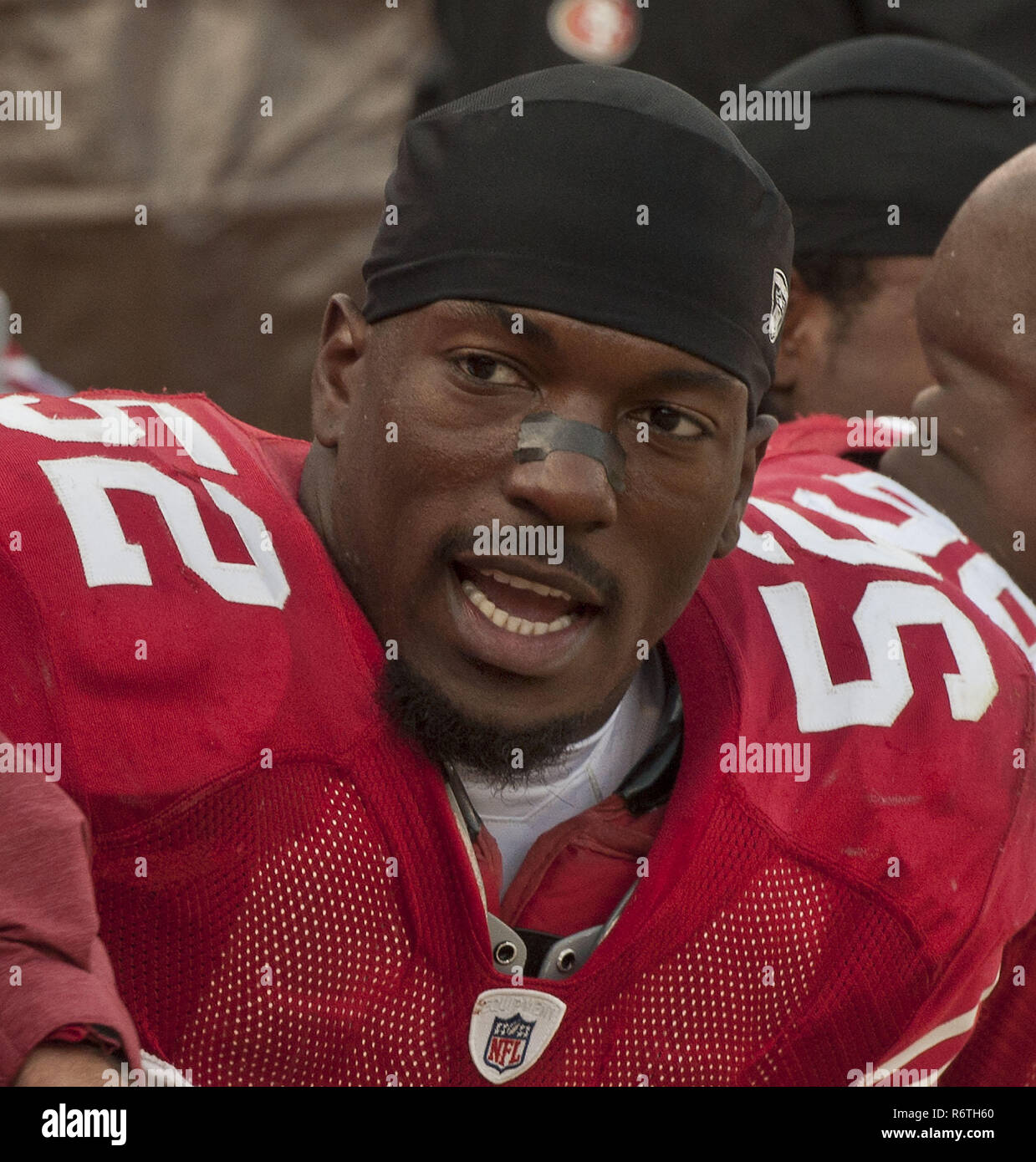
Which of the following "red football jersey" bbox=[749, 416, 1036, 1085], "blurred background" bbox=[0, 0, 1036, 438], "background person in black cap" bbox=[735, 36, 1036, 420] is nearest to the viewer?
"red football jersey" bbox=[749, 416, 1036, 1085]

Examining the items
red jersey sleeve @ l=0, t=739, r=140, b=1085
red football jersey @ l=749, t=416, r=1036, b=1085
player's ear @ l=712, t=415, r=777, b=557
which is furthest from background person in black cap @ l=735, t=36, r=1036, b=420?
red jersey sleeve @ l=0, t=739, r=140, b=1085

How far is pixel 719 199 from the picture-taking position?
1.85m

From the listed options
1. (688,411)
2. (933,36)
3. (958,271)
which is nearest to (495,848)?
(688,411)

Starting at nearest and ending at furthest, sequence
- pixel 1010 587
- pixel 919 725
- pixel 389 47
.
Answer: pixel 919 725
pixel 1010 587
pixel 389 47

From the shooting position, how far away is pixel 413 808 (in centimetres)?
184

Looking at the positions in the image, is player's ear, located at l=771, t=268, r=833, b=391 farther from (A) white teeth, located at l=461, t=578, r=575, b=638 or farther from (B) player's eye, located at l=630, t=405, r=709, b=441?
(A) white teeth, located at l=461, t=578, r=575, b=638

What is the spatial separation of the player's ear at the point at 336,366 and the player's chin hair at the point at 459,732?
28 cm

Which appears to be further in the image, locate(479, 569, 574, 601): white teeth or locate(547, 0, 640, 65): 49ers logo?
locate(547, 0, 640, 65): 49ers logo

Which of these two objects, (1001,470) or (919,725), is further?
(1001,470)

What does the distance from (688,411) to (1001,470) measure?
2.93 ft

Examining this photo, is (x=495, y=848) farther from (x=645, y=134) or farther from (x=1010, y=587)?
(x=1010, y=587)

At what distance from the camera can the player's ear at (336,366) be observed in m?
1.97

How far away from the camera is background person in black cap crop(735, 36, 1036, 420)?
3164 mm

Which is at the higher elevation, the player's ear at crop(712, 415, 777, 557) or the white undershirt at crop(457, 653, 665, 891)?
the player's ear at crop(712, 415, 777, 557)
